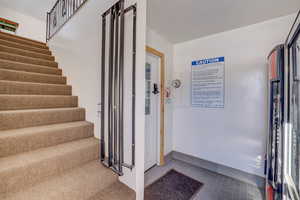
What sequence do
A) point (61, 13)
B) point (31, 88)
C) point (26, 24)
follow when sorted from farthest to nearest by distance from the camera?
point (26, 24)
point (61, 13)
point (31, 88)

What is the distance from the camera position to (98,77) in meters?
1.63

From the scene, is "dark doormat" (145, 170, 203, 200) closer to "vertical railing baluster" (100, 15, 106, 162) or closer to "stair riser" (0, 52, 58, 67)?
"vertical railing baluster" (100, 15, 106, 162)

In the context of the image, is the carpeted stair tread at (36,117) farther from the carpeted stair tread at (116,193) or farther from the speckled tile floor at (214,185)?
Answer: the speckled tile floor at (214,185)

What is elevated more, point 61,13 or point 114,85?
point 61,13

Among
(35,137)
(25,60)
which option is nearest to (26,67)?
(25,60)

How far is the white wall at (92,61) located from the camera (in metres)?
1.25

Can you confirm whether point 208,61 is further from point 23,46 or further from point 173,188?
point 23,46

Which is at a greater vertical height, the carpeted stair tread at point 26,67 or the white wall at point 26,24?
the white wall at point 26,24

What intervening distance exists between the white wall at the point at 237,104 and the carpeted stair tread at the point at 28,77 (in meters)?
2.36

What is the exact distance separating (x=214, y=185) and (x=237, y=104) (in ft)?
4.19

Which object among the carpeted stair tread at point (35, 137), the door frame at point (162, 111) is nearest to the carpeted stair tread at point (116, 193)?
the carpeted stair tread at point (35, 137)

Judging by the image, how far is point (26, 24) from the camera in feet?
12.3

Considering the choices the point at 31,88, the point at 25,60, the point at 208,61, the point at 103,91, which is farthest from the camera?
the point at 208,61

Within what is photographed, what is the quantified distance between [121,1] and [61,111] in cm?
147
